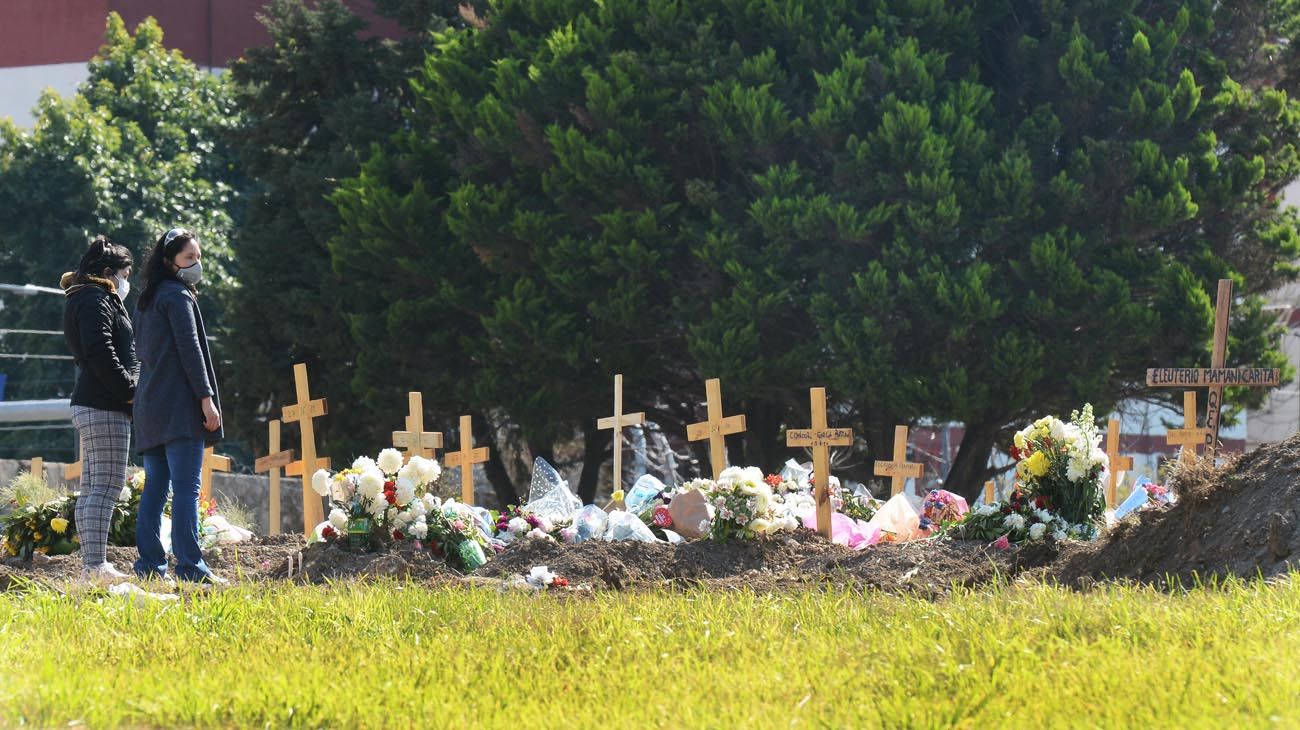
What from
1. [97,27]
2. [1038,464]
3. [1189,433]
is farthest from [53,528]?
[97,27]

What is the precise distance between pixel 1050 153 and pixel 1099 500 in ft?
32.7

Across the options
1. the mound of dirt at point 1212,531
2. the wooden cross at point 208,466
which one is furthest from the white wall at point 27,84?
the mound of dirt at point 1212,531

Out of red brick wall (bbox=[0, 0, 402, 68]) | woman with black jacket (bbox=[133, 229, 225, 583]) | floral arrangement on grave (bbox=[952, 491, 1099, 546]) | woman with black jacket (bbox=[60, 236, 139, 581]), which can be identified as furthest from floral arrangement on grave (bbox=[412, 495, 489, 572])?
red brick wall (bbox=[0, 0, 402, 68])

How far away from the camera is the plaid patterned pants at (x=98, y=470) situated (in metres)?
7.85

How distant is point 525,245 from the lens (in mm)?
19469

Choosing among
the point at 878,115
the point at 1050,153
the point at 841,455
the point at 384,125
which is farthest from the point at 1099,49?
the point at 384,125

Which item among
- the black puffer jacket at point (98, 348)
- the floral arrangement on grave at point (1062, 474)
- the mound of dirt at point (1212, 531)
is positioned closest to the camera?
the mound of dirt at point (1212, 531)

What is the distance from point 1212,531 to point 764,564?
98.1 inches

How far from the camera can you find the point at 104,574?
7.81 meters

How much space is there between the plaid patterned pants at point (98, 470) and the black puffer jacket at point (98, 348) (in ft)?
0.22

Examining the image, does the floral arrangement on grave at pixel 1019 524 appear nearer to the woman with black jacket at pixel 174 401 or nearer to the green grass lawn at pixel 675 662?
the green grass lawn at pixel 675 662

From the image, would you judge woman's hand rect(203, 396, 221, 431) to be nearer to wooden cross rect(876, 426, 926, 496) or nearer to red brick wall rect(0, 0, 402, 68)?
wooden cross rect(876, 426, 926, 496)

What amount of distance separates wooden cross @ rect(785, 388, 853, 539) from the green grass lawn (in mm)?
3574

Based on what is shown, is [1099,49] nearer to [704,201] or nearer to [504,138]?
[704,201]
